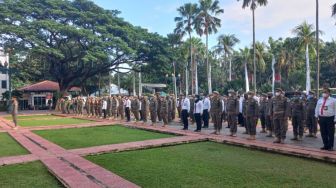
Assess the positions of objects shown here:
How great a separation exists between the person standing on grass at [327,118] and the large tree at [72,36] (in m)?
24.2

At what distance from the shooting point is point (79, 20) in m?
33.1

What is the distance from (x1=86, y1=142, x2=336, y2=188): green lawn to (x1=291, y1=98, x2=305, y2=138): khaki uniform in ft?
8.85

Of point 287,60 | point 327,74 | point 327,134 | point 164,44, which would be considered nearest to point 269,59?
point 287,60

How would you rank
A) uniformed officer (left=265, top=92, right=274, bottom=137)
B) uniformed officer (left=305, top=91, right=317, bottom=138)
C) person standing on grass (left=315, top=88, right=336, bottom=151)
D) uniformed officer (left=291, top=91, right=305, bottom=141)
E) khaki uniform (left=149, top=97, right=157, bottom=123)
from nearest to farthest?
person standing on grass (left=315, top=88, right=336, bottom=151), uniformed officer (left=291, top=91, right=305, bottom=141), uniformed officer (left=305, top=91, right=317, bottom=138), uniformed officer (left=265, top=92, right=274, bottom=137), khaki uniform (left=149, top=97, right=157, bottom=123)

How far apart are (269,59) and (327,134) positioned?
42.1 metres

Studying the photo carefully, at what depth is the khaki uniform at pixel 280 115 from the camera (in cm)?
966

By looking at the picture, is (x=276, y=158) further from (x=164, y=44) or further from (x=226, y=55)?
(x=226, y=55)

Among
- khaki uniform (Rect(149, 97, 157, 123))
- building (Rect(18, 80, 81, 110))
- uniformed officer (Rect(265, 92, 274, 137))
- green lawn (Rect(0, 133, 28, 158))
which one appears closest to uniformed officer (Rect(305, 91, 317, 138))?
uniformed officer (Rect(265, 92, 274, 137))

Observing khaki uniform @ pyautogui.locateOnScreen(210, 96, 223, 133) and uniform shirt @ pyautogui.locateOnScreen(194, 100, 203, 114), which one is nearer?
khaki uniform @ pyautogui.locateOnScreen(210, 96, 223, 133)

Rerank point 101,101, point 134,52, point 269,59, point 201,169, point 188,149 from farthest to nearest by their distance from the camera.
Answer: point 269,59 < point 134,52 < point 101,101 < point 188,149 < point 201,169

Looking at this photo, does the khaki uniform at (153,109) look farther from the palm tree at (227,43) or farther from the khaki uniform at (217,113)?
the palm tree at (227,43)

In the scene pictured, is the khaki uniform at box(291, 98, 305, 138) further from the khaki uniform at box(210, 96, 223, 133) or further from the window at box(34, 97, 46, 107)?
the window at box(34, 97, 46, 107)

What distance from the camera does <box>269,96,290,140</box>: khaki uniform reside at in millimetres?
9664

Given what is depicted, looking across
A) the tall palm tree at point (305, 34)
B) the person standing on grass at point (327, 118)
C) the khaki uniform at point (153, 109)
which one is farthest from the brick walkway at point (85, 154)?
the tall palm tree at point (305, 34)
